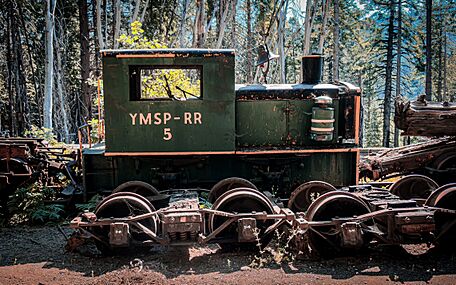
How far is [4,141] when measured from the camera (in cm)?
848

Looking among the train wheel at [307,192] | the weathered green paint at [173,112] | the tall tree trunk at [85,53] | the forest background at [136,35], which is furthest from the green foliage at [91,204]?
the tall tree trunk at [85,53]

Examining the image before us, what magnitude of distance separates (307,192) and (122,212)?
3.50m

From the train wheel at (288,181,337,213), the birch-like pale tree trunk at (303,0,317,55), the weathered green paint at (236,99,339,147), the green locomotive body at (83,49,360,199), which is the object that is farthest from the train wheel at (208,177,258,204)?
the birch-like pale tree trunk at (303,0,317,55)

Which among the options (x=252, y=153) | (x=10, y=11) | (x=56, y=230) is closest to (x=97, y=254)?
(x=56, y=230)

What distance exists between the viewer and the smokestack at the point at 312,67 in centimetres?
827

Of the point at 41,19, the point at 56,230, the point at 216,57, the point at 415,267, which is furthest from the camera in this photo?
the point at 41,19

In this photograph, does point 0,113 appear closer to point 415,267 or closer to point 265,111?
point 265,111

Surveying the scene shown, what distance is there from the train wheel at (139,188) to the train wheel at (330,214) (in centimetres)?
272

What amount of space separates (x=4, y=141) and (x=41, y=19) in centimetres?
2233

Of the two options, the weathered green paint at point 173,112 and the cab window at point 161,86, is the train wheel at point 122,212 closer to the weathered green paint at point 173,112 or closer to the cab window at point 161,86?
the weathered green paint at point 173,112

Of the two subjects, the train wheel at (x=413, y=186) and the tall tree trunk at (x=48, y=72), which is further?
the tall tree trunk at (x=48, y=72)

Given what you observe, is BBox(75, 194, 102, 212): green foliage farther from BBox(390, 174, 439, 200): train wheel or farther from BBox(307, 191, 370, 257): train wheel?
BBox(390, 174, 439, 200): train wheel

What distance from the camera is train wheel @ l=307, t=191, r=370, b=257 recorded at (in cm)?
604

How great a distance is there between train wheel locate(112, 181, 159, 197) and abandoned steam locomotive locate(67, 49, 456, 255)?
0.02 meters
